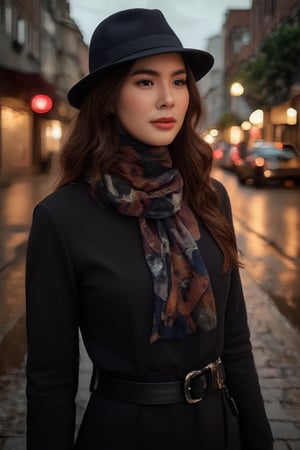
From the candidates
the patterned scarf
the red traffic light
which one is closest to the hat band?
the patterned scarf

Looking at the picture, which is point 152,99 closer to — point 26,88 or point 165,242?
point 165,242

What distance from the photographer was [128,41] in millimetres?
1739

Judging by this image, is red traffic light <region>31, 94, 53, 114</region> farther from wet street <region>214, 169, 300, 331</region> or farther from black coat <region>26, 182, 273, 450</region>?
black coat <region>26, 182, 273, 450</region>

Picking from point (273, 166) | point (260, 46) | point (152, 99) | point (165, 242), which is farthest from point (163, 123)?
point (260, 46)

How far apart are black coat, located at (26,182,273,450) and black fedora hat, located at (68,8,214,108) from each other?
1.16 ft

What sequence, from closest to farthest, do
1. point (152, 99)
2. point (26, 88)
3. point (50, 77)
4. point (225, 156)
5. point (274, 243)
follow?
point (152, 99) → point (274, 243) → point (26, 88) → point (225, 156) → point (50, 77)

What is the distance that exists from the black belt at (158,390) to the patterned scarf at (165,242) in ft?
0.37

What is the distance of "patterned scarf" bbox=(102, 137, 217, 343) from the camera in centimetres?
167

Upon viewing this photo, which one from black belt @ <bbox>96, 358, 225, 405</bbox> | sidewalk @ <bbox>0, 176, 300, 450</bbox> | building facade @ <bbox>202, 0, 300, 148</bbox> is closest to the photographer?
black belt @ <bbox>96, 358, 225, 405</bbox>

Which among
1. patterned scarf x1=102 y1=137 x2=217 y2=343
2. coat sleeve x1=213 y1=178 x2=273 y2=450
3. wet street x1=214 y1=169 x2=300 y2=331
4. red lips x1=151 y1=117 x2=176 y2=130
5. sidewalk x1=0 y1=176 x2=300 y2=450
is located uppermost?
red lips x1=151 y1=117 x2=176 y2=130

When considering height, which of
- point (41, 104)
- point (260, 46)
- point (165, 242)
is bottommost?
point (165, 242)

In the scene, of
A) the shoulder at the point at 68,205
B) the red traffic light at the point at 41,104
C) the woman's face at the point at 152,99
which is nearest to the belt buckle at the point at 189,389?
the shoulder at the point at 68,205

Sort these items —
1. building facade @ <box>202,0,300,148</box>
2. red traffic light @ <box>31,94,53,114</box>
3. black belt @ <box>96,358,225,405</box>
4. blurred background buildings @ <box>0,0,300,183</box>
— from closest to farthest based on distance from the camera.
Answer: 1. black belt @ <box>96,358,225,405</box>
2. red traffic light @ <box>31,94,53,114</box>
3. blurred background buildings @ <box>0,0,300,183</box>
4. building facade @ <box>202,0,300,148</box>

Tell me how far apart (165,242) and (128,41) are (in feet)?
1.71
